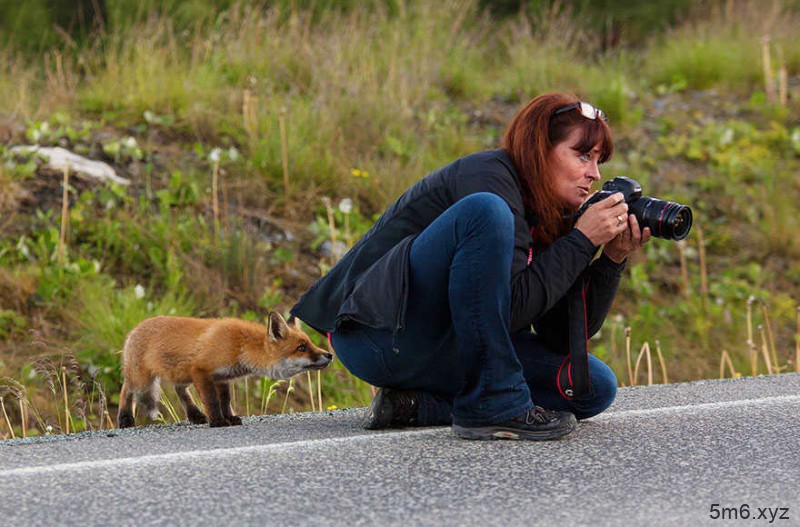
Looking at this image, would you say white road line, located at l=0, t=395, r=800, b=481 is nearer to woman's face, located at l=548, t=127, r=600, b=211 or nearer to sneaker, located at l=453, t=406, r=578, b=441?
sneaker, located at l=453, t=406, r=578, b=441

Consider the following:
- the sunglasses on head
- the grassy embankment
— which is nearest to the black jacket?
the sunglasses on head

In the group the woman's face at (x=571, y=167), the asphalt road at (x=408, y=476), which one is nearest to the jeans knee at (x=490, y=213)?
the woman's face at (x=571, y=167)

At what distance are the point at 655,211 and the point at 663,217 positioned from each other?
57mm

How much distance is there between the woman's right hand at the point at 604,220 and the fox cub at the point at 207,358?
1426mm

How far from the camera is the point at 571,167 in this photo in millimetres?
4652

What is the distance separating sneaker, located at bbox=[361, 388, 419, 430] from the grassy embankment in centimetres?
156

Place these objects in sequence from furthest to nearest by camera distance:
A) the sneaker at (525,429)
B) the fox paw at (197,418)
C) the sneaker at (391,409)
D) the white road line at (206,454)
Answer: the fox paw at (197,418), the sneaker at (391,409), the sneaker at (525,429), the white road line at (206,454)

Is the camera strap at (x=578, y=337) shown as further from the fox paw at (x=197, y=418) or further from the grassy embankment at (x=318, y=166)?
the grassy embankment at (x=318, y=166)

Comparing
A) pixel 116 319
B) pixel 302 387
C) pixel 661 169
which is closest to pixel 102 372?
pixel 116 319

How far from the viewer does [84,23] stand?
1359cm

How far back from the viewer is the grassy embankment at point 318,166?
7.79 m

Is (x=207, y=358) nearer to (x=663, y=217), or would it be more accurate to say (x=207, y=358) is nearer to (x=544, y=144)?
(x=544, y=144)

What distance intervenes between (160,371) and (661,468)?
2.21 meters

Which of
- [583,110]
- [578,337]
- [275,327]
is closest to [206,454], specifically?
[275,327]
